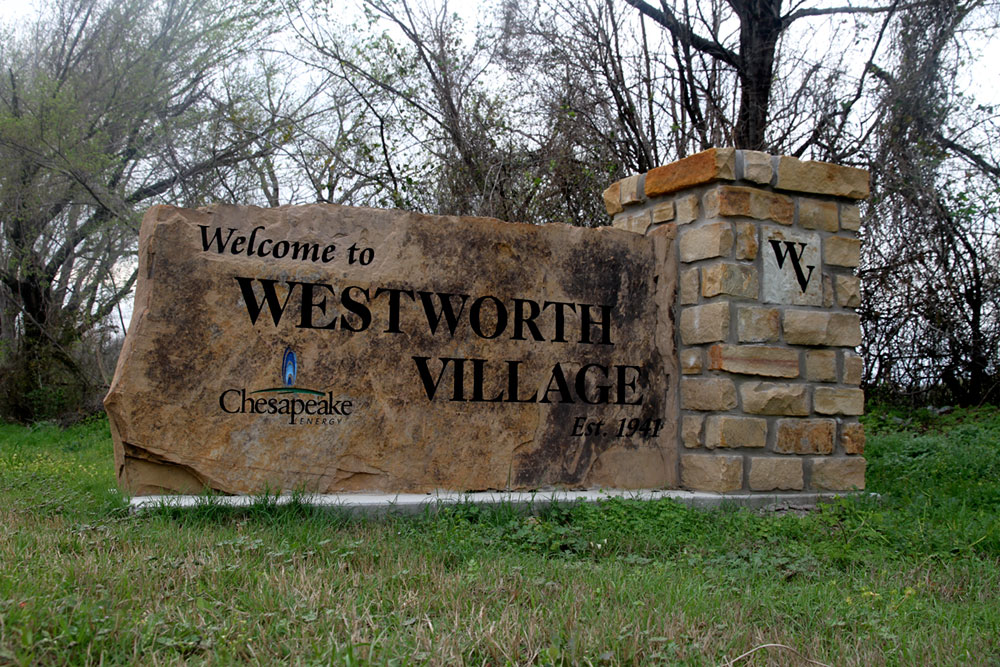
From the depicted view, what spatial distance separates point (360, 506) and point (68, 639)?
1.95 m

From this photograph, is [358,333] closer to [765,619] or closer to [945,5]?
[765,619]

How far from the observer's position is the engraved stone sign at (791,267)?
537 centimetres

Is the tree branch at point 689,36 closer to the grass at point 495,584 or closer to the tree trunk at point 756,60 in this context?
the tree trunk at point 756,60

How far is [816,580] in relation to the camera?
3.65 meters

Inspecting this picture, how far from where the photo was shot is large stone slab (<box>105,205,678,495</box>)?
4.39 meters

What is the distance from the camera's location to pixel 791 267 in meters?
5.44

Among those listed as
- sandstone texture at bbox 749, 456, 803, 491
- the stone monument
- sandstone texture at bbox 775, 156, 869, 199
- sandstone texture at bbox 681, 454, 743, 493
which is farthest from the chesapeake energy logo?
sandstone texture at bbox 775, 156, 869, 199

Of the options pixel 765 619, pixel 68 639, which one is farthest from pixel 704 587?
pixel 68 639

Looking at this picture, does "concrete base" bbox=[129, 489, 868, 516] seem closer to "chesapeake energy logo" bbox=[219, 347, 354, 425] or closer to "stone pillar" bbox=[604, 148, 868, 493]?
"stone pillar" bbox=[604, 148, 868, 493]

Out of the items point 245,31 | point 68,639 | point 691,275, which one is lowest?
point 68,639

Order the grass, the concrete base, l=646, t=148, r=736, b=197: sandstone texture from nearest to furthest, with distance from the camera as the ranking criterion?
the grass → the concrete base → l=646, t=148, r=736, b=197: sandstone texture

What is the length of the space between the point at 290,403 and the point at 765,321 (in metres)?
2.77

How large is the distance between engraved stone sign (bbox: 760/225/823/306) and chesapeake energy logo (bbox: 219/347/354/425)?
8.55ft

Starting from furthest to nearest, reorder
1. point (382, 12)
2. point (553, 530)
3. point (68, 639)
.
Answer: point (382, 12), point (553, 530), point (68, 639)
